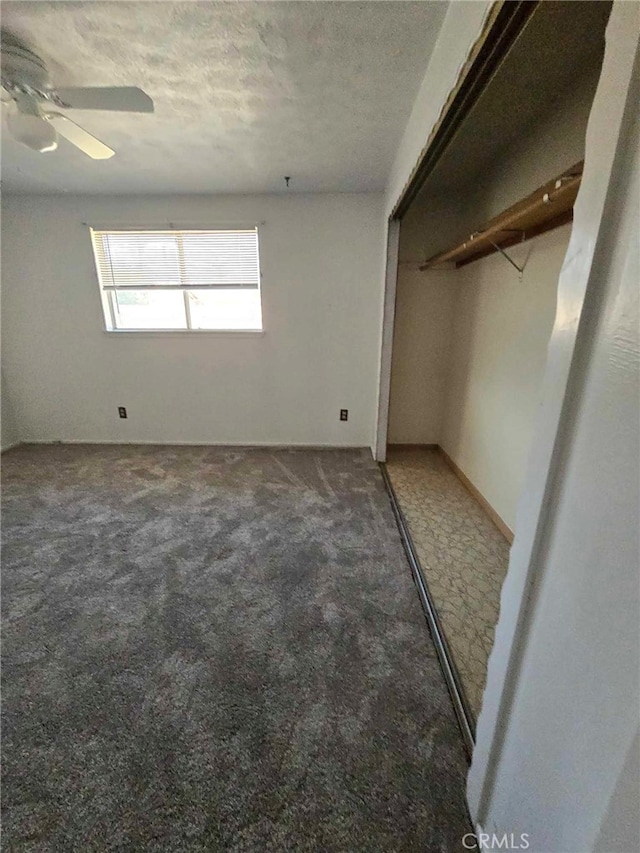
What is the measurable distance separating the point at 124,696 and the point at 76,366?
3.31 metres

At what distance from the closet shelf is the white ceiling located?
2.35ft

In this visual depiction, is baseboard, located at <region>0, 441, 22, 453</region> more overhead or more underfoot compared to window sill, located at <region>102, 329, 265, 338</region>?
more underfoot

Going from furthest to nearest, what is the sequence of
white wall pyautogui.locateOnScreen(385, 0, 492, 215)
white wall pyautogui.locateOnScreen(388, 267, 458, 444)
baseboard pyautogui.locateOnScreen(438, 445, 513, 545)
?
white wall pyautogui.locateOnScreen(388, 267, 458, 444) → baseboard pyautogui.locateOnScreen(438, 445, 513, 545) → white wall pyautogui.locateOnScreen(385, 0, 492, 215)

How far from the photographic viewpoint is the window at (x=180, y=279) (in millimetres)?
3205

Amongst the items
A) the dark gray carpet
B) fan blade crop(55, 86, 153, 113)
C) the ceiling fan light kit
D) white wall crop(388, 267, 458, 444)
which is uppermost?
fan blade crop(55, 86, 153, 113)

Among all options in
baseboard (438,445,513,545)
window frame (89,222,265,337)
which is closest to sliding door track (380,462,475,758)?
baseboard (438,445,513,545)

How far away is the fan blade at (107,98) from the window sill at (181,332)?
6.37ft

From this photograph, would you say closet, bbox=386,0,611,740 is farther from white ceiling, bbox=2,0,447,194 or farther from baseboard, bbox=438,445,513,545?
white ceiling, bbox=2,0,447,194

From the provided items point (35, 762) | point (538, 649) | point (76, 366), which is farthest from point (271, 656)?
point (76, 366)

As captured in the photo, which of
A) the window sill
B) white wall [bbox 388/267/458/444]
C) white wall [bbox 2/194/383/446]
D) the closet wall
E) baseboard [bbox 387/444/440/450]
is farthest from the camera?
baseboard [bbox 387/444/440/450]

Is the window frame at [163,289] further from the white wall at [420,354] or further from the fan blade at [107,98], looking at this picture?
the fan blade at [107,98]

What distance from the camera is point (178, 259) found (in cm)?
323

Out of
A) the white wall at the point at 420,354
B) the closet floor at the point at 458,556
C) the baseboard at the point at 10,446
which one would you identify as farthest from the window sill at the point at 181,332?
the closet floor at the point at 458,556

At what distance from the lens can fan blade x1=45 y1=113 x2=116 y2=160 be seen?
1560mm
